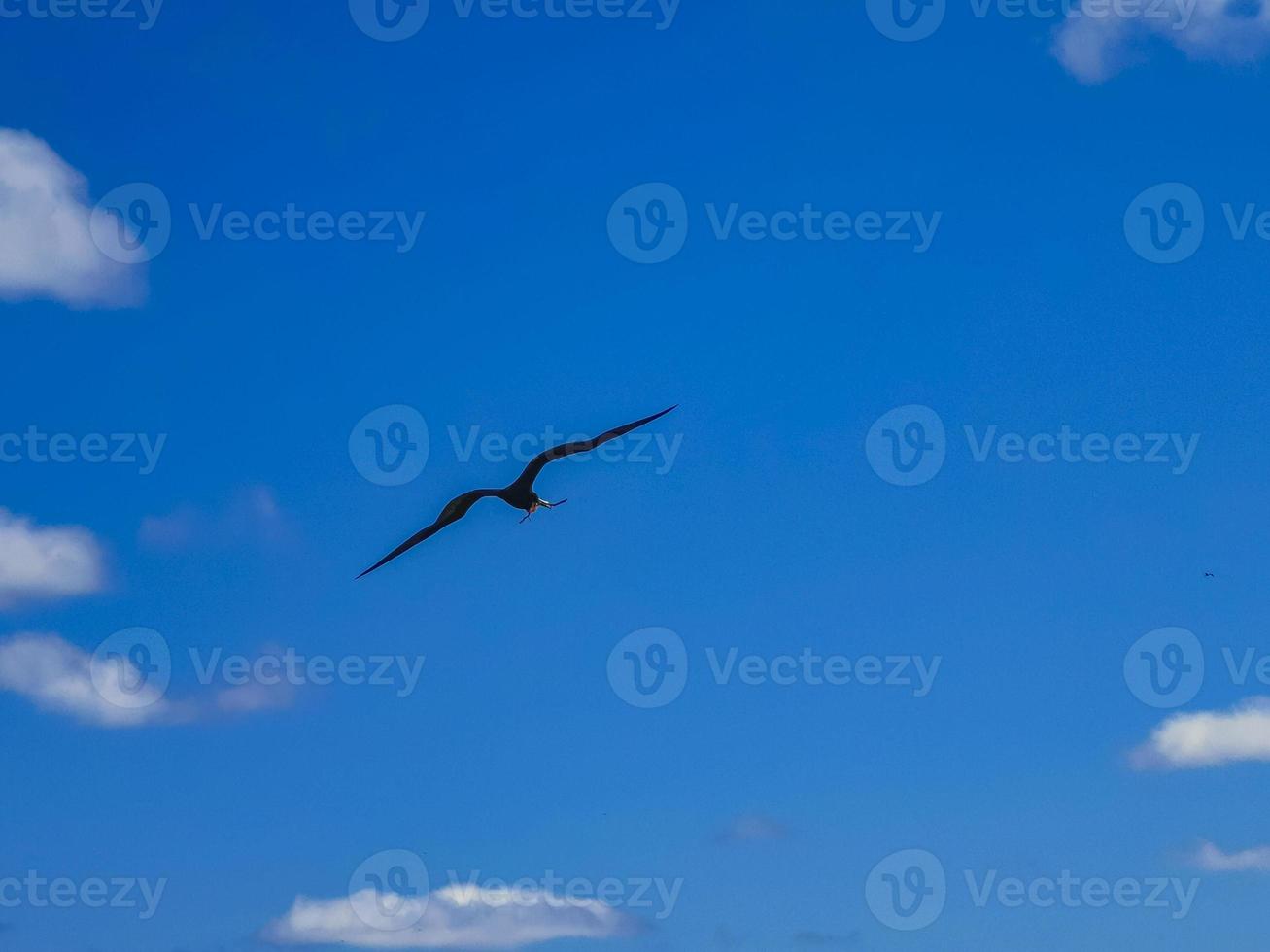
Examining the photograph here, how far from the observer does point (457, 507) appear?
75.5m

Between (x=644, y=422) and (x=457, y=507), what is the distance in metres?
7.17

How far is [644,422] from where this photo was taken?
2906 inches

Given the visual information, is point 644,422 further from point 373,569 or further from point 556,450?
point 373,569

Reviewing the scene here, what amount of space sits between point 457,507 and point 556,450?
165 inches

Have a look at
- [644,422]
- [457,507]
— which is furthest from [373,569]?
[644,422]

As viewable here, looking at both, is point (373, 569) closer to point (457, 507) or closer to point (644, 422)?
point (457, 507)

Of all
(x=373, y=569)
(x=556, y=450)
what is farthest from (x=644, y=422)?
(x=373, y=569)

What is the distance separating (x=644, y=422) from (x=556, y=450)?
3.08 meters

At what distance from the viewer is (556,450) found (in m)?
74.1

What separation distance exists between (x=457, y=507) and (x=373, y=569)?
365 cm

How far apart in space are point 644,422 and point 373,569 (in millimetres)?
10345
